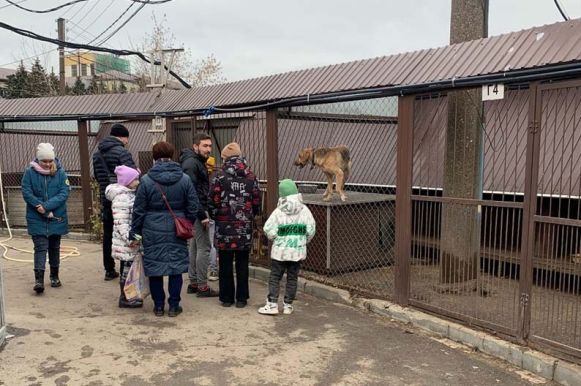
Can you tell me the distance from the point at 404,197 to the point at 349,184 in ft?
10.3

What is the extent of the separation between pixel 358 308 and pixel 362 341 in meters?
0.89

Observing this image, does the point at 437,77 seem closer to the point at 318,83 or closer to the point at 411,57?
the point at 411,57

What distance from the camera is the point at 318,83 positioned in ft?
23.9

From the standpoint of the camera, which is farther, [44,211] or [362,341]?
[44,211]

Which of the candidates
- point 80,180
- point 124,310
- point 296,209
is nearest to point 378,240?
point 296,209

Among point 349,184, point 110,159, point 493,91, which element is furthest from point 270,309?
point 349,184

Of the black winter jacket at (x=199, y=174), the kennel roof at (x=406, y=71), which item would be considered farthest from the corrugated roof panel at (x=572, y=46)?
the black winter jacket at (x=199, y=174)

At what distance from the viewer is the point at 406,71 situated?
20.6ft

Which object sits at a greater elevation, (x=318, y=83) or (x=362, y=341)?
(x=318, y=83)

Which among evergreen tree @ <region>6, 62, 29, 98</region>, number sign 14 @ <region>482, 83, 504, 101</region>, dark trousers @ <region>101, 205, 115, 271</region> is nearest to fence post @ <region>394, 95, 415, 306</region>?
number sign 14 @ <region>482, 83, 504, 101</region>

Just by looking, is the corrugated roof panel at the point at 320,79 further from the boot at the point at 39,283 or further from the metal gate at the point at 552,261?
the boot at the point at 39,283

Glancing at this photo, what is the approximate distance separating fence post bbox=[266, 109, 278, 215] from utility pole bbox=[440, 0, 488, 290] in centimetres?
219

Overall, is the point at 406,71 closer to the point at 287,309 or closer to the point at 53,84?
the point at 287,309

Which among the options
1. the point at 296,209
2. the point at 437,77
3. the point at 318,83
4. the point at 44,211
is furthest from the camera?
the point at 318,83
